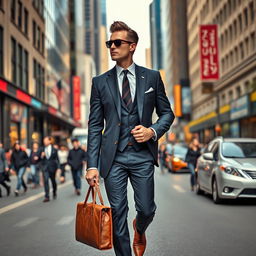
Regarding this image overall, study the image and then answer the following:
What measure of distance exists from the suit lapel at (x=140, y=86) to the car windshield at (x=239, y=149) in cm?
786

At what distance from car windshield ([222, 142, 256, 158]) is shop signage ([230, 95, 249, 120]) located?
23.5 m

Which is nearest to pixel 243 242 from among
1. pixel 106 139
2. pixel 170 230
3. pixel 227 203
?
pixel 170 230

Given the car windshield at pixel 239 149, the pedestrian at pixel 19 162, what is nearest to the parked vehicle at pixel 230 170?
the car windshield at pixel 239 149

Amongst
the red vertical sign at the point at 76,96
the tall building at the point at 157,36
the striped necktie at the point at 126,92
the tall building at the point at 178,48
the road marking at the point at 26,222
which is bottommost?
the road marking at the point at 26,222

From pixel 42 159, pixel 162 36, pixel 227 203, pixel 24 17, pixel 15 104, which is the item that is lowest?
pixel 227 203

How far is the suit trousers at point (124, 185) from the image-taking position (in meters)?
4.31

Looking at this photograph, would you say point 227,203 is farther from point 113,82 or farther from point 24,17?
point 24,17

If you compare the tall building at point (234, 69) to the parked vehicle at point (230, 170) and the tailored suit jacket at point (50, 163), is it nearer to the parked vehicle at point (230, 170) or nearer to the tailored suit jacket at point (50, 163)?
the parked vehicle at point (230, 170)

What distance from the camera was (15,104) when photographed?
31.5 meters

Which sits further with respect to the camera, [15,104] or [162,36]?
[162,36]

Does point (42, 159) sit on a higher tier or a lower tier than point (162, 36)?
lower

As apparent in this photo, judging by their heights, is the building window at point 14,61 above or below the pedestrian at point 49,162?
above

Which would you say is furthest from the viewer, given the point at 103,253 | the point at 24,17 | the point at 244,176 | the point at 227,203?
the point at 24,17

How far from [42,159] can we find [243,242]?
7.93 meters
